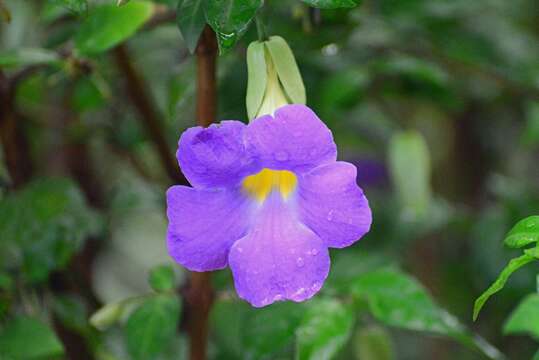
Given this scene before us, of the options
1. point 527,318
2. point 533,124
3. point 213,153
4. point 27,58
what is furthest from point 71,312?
point 533,124

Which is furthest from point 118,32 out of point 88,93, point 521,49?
point 521,49

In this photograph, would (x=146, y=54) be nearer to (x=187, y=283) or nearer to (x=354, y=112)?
(x=354, y=112)

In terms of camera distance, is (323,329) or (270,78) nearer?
(270,78)

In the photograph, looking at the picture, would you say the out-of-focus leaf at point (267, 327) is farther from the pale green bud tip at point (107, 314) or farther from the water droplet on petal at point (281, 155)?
the water droplet on petal at point (281, 155)

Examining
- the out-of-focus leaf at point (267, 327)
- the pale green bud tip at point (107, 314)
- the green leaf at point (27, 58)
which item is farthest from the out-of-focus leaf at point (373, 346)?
the green leaf at point (27, 58)

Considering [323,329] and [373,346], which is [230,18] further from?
[373,346]

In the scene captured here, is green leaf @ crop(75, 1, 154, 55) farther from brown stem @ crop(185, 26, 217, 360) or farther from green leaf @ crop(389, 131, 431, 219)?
green leaf @ crop(389, 131, 431, 219)
